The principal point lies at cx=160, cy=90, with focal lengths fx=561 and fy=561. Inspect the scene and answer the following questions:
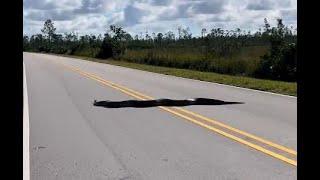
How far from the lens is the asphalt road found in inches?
270

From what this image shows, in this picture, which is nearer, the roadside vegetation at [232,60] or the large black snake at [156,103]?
the large black snake at [156,103]

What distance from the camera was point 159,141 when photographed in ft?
30.9

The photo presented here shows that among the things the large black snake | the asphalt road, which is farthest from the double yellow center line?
the large black snake

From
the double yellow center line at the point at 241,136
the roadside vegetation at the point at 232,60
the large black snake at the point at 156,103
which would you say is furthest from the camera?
the roadside vegetation at the point at 232,60

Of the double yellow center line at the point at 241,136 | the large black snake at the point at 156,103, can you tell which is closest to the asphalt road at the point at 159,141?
the double yellow center line at the point at 241,136

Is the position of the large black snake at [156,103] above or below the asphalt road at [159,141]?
above

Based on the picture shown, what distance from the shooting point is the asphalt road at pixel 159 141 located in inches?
270

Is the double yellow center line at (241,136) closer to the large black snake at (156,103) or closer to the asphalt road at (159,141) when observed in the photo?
the asphalt road at (159,141)

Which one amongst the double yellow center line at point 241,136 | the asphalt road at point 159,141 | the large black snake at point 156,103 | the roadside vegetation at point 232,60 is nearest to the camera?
the asphalt road at point 159,141

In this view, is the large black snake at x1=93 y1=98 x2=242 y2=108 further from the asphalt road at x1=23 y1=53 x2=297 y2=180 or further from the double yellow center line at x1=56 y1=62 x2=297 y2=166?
the double yellow center line at x1=56 y1=62 x2=297 y2=166

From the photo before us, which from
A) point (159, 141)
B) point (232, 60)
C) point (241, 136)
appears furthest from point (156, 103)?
point (232, 60)

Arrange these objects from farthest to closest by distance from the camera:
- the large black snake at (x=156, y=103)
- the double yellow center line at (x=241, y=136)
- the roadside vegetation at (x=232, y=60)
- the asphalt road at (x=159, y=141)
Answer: the roadside vegetation at (x=232, y=60)
the large black snake at (x=156, y=103)
the double yellow center line at (x=241, y=136)
the asphalt road at (x=159, y=141)

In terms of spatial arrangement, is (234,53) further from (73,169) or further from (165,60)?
(73,169)
